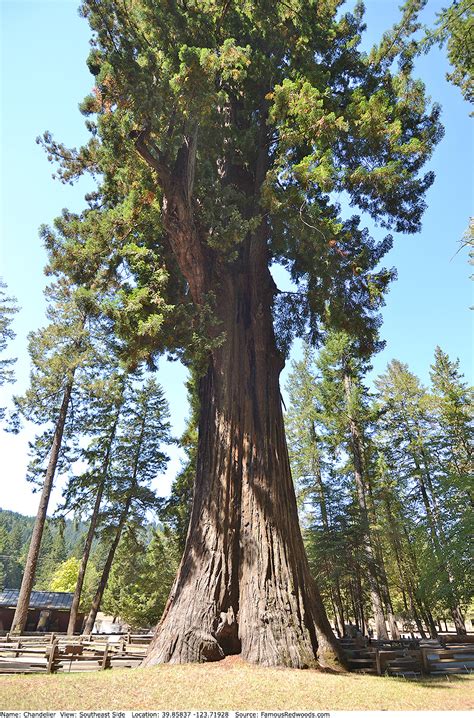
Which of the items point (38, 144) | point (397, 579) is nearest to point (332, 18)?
point (38, 144)

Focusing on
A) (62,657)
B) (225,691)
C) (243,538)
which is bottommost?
(225,691)

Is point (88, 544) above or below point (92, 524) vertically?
below

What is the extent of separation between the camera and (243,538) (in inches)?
305

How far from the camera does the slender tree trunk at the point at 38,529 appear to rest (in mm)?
15398

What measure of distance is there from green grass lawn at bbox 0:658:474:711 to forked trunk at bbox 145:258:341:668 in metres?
0.42

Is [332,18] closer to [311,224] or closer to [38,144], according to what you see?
[311,224]

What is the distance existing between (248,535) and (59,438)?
12895 mm

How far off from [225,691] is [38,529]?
13.6 m

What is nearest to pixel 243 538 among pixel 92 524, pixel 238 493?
pixel 238 493

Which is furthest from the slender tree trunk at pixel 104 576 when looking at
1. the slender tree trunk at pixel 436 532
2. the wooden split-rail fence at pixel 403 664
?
the wooden split-rail fence at pixel 403 664

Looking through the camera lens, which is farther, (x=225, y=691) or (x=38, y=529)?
(x=38, y=529)

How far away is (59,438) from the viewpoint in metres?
17.9

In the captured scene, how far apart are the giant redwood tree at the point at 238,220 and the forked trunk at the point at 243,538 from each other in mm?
31

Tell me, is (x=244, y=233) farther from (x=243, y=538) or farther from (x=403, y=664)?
(x=403, y=664)
